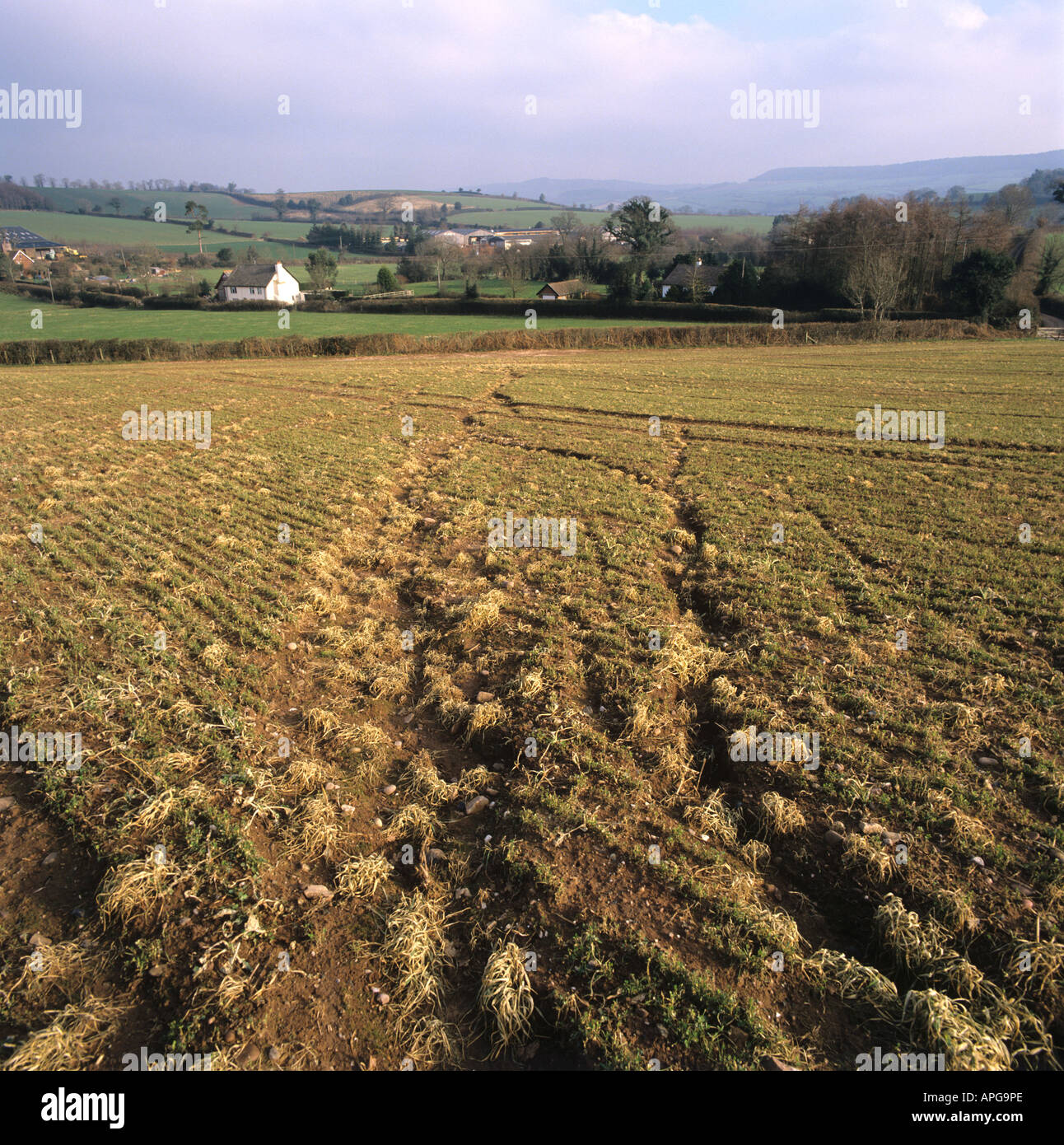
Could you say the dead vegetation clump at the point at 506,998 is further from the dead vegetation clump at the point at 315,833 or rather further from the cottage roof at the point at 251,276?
the cottage roof at the point at 251,276

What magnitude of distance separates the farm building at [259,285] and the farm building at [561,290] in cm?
2977

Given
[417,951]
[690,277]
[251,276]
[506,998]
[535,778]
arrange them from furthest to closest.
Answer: [251,276], [690,277], [535,778], [417,951], [506,998]

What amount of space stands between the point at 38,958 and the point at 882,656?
30.6 ft

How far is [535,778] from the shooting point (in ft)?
22.1

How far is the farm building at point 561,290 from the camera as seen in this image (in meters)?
71.1

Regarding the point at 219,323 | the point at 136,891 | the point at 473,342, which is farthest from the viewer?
the point at 219,323

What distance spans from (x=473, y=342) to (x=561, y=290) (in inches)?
1126

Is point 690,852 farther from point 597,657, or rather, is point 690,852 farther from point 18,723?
point 18,723

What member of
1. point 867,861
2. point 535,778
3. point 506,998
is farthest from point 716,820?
point 506,998

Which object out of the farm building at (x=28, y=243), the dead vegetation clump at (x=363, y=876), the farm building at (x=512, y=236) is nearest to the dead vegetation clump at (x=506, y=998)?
the dead vegetation clump at (x=363, y=876)

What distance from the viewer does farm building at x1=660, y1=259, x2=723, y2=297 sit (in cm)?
7023

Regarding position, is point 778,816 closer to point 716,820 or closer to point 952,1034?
point 716,820

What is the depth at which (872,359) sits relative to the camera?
3844 cm
